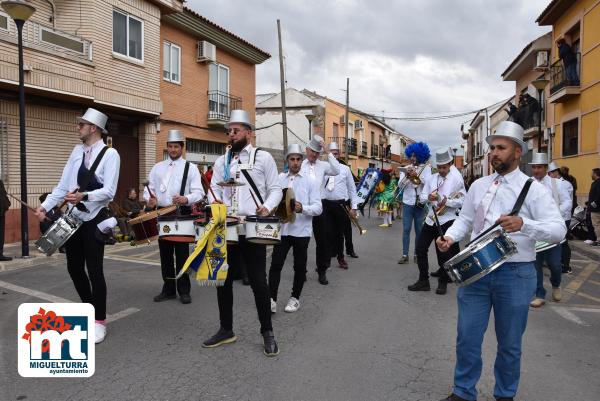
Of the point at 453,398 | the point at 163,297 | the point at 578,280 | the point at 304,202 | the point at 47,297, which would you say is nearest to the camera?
the point at 453,398

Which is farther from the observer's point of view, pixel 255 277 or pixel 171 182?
pixel 171 182

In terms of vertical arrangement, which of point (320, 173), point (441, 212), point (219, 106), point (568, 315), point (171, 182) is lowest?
point (568, 315)

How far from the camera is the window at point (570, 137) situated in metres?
18.3

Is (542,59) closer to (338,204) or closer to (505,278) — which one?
(338,204)

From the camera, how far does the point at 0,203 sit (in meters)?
8.95

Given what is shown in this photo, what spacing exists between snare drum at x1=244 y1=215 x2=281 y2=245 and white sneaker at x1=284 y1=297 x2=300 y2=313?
5.86ft

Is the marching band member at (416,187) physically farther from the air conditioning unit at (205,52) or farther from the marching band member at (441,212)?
the air conditioning unit at (205,52)

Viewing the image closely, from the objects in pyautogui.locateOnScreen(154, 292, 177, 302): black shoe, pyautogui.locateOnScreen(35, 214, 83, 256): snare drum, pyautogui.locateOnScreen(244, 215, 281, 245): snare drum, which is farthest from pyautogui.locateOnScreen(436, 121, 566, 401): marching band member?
pyautogui.locateOnScreen(154, 292, 177, 302): black shoe

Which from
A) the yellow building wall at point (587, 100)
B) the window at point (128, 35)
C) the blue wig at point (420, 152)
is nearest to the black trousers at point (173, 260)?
the blue wig at point (420, 152)

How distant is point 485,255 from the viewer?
3.11 m

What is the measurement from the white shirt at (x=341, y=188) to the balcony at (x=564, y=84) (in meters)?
12.6

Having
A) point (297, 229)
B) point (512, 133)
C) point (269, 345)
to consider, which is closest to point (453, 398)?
point (269, 345)

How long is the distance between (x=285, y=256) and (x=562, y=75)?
1776 centimetres

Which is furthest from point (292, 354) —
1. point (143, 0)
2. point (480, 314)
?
point (143, 0)
